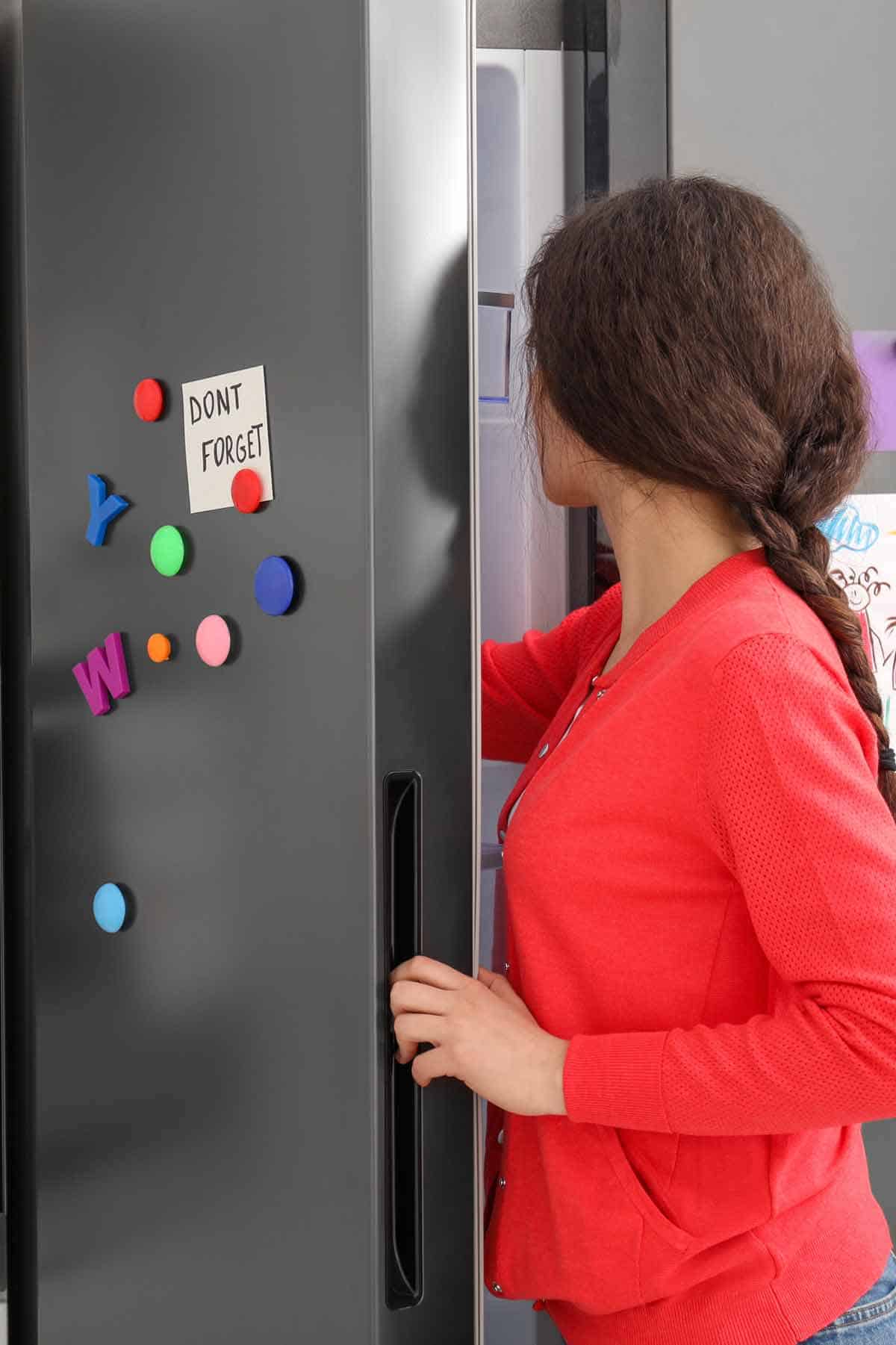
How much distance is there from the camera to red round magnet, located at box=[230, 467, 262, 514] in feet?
2.86

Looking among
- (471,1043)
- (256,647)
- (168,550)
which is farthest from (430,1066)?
(168,550)

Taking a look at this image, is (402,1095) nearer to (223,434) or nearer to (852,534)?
(223,434)

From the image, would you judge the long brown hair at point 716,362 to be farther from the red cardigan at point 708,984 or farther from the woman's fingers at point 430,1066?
the woman's fingers at point 430,1066

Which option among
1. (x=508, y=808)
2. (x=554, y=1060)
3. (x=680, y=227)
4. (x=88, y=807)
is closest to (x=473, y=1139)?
(x=554, y=1060)

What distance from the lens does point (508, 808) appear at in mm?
993

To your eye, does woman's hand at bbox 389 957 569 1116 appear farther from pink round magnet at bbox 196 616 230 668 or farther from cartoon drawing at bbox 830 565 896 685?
cartoon drawing at bbox 830 565 896 685

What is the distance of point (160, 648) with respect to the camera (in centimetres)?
98

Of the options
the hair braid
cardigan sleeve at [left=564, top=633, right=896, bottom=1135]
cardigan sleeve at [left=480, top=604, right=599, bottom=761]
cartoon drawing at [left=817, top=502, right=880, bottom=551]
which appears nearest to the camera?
cardigan sleeve at [left=564, top=633, right=896, bottom=1135]

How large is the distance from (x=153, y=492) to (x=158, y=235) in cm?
19

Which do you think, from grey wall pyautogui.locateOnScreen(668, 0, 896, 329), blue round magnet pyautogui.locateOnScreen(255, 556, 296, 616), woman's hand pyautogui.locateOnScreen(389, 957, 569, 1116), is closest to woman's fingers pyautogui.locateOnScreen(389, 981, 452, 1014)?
woman's hand pyautogui.locateOnScreen(389, 957, 569, 1116)

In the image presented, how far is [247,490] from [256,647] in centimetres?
11

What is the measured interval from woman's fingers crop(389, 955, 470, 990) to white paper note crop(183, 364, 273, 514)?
33cm

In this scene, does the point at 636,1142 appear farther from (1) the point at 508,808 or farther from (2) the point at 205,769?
(2) the point at 205,769

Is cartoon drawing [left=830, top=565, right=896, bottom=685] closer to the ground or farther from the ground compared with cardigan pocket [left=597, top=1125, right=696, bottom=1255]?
farther from the ground
